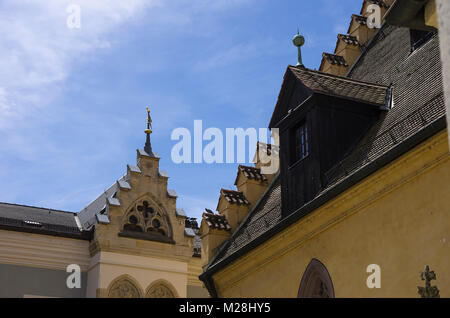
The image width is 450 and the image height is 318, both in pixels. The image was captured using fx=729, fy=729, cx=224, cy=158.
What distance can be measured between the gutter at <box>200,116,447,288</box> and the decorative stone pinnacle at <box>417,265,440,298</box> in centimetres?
186

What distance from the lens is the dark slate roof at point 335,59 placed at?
19.0m

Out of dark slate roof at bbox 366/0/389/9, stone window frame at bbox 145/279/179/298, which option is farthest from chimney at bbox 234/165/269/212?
stone window frame at bbox 145/279/179/298

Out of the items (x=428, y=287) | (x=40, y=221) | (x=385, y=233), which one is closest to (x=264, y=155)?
(x=385, y=233)

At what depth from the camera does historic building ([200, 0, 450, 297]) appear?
10570 millimetres

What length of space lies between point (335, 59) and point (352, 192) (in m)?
7.73

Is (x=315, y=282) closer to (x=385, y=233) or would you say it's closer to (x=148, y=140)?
(x=385, y=233)

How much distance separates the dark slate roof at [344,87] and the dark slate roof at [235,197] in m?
A: 4.29

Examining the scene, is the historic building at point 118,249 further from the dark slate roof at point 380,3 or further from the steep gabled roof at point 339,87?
the steep gabled roof at point 339,87

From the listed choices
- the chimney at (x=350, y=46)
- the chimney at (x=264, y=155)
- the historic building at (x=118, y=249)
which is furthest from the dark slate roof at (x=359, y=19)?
the historic building at (x=118, y=249)

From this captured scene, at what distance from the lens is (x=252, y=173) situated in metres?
18.7

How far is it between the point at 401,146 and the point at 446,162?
88 cm
